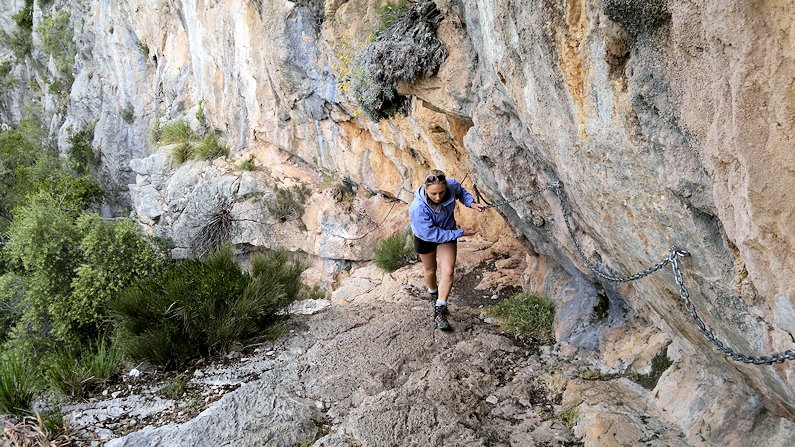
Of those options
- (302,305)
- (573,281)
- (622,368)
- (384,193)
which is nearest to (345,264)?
(384,193)

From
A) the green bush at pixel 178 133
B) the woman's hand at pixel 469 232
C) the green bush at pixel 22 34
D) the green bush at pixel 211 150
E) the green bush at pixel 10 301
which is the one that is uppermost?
the green bush at pixel 22 34

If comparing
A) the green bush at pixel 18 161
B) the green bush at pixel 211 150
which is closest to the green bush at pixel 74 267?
the green bush at pixel 211 150

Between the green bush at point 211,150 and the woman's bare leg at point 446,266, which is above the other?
the green bush at point 211,150

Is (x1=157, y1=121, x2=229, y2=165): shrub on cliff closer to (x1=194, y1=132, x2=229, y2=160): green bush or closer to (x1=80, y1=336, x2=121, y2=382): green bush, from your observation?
(x1=194, y1=132, x2=229, y2=160): green bush

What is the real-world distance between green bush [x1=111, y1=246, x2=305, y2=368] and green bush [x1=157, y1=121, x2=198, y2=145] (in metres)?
9.89

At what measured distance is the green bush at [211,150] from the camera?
1317 cm

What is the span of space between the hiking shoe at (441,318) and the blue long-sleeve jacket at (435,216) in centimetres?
69

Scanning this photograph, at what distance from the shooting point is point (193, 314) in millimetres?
5188

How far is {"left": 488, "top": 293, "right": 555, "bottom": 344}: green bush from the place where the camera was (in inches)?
199

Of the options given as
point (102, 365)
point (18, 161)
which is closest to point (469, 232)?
point (102, 365)

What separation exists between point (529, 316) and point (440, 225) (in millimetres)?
1285

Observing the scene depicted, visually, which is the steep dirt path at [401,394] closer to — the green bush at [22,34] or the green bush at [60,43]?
the green bush at [60,43]

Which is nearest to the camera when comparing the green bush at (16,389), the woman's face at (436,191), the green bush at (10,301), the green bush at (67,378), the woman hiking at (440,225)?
the green bush at (16,389)

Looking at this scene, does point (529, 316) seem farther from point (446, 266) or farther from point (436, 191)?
point (436, 191)
